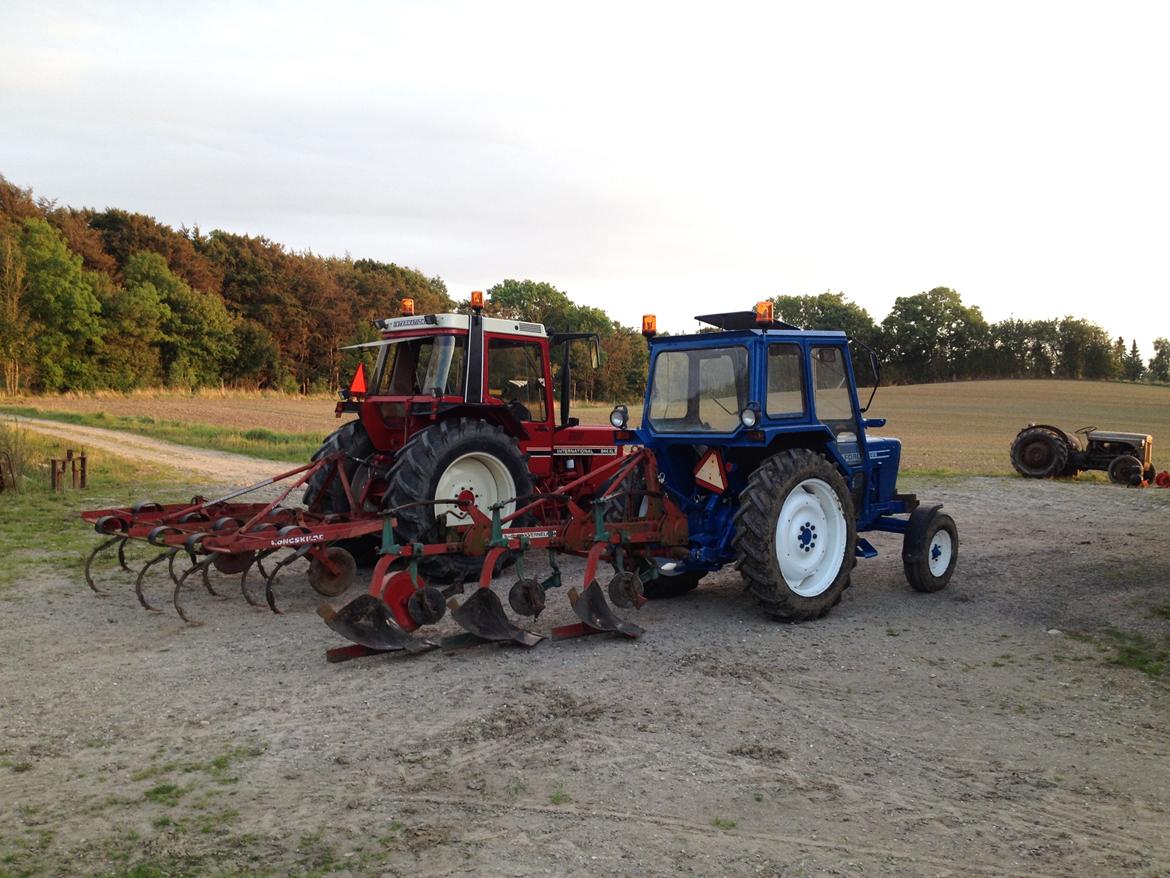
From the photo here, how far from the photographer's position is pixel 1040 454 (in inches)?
700

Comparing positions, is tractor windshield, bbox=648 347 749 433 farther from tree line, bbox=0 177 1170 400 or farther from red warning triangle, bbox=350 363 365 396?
tree line, bbox=0 177 1170 400

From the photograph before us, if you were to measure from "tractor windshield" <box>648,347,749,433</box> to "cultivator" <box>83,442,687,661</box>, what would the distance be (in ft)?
1.38

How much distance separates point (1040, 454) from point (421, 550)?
580 inches

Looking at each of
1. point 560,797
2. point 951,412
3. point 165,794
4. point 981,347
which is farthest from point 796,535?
point 981,347

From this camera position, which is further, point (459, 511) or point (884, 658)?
point (459, 511)

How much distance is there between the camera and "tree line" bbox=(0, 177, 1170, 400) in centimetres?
3875

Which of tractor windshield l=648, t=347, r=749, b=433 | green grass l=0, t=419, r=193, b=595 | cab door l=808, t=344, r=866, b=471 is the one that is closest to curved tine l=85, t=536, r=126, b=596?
green grass l=0, t=419, r=193, b=595

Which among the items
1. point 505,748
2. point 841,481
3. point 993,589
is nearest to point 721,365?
point 841,481

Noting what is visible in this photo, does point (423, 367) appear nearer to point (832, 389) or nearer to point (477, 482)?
point (477, 482)

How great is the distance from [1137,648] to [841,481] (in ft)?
7.24

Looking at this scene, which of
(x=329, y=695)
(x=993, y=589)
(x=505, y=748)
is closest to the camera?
(x=505, y=748)

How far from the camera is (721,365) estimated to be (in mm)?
7406

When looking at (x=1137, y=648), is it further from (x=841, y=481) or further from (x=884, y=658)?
(x=841, y=481)

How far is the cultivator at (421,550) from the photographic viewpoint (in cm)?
616
